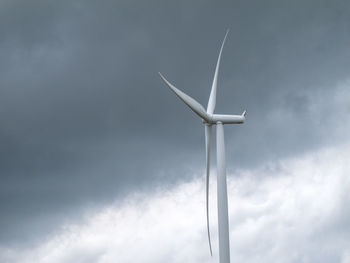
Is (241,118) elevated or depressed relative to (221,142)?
elevated

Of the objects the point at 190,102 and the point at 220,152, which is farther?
the point at 220,152

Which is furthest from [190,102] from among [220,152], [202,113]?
[220,152]

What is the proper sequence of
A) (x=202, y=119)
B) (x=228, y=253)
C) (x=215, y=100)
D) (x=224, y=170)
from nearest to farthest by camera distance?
1. (x=228, y=253)
2. (x=224, y=170)
3. (x=202, y=119)
4. (x=215, y=100)

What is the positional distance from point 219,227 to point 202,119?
9.58 m

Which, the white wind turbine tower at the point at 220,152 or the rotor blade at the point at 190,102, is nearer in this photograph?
the white wind turbine tower at the point at 220,152

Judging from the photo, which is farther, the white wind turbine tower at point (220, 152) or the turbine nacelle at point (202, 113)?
the turbine nacelle at point (202, 113)

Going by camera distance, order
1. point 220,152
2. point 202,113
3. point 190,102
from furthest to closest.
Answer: point 202,113, point 220,152, point 190,102

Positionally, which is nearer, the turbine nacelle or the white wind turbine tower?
the white wind turbine tower

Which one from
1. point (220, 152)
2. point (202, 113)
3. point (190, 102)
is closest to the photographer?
point (190, 102)

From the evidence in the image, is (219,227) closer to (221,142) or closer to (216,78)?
(221,142)

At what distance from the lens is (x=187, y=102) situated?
3831cm

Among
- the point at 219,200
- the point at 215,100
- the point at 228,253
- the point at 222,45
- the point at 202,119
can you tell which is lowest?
the point at 228,253

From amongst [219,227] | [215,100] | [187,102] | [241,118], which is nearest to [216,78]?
[215,100]

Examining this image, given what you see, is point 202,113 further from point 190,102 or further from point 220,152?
point 220,152
